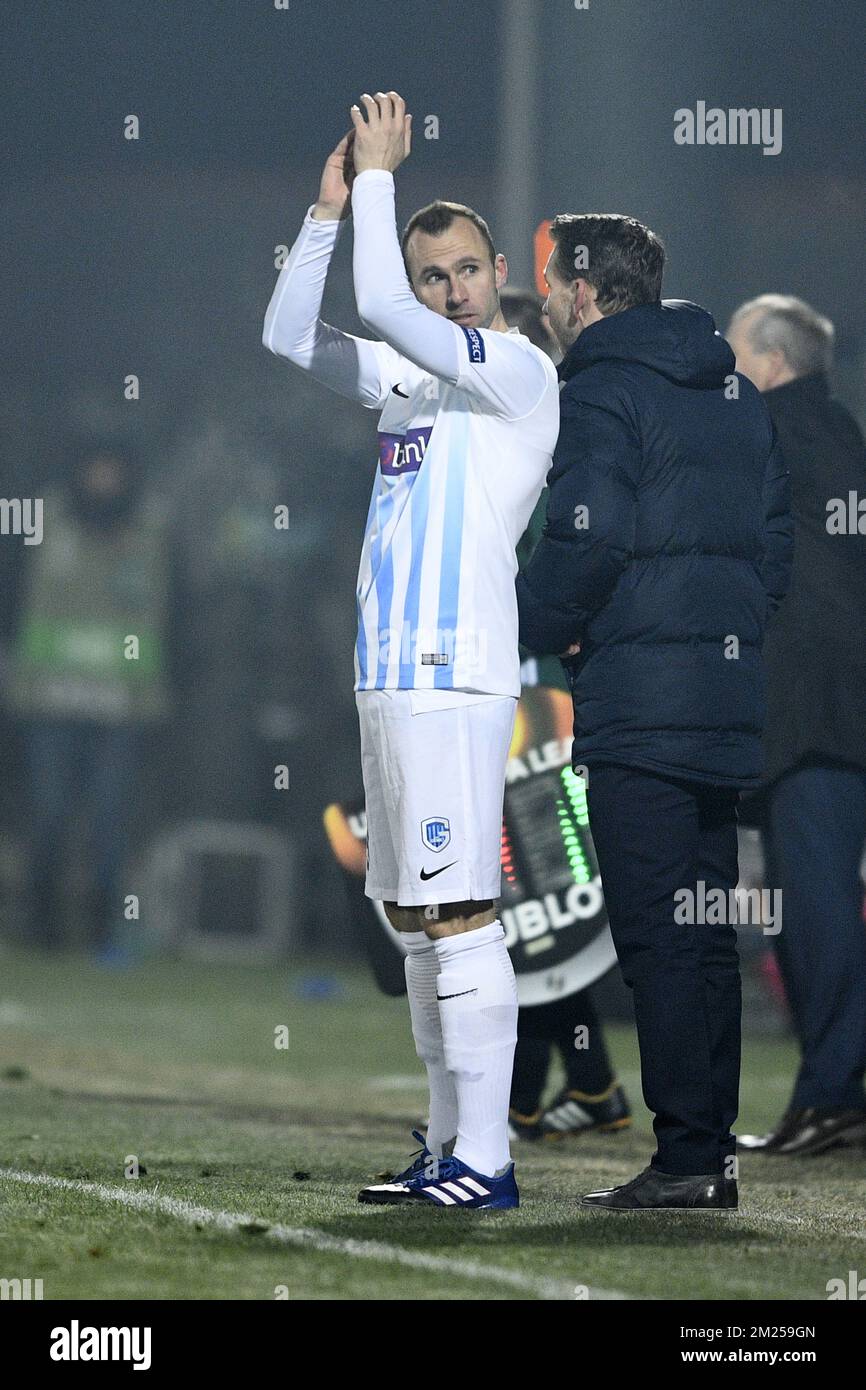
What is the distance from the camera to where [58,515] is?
13695 mm

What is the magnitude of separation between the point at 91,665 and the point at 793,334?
6960mm

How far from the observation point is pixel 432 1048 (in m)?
5.54

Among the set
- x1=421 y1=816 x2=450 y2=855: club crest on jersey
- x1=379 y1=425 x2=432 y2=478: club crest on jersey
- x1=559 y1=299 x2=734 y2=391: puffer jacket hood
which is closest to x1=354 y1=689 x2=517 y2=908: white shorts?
x1=421 y1=816 x2=450 y2=855: club crest on jersey

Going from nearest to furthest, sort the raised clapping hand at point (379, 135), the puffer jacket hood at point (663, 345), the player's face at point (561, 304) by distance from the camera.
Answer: the raised clapping hand at point (379, 135) < the puffer jacket hood at point (663, 345) < the player's face at point (561, 304)

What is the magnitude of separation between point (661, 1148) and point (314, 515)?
30.9 ft

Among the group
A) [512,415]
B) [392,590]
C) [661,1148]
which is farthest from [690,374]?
[661,1148]

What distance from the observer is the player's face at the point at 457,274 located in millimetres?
5535

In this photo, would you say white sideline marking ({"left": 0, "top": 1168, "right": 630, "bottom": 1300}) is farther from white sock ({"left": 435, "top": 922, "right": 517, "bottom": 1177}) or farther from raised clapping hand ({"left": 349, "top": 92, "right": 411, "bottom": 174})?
raised clapping hand ({"left": 349, "top": 92, "right": 411, "bottom": 174})

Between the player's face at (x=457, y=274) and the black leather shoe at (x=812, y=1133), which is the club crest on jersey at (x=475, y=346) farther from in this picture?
the black leather shoe at (x=812, y=1133)

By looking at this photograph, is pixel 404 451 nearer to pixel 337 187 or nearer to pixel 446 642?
pixel 446 642

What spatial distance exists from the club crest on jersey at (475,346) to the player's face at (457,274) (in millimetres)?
308

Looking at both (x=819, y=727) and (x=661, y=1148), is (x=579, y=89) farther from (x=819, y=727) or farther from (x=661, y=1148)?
(x=661, y=1148)

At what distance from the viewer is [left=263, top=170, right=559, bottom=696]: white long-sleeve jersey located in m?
5.16

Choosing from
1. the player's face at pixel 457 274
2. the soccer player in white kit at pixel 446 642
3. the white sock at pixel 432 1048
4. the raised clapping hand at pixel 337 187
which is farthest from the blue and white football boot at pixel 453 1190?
the raised clapping hand at pixel 337 187
